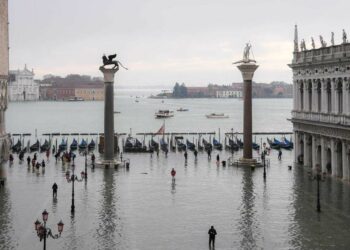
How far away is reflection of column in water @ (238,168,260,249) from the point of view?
28609mm

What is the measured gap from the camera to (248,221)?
107 feet

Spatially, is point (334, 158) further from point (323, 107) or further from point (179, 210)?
point (179, 210)

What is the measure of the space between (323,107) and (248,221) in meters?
19.4

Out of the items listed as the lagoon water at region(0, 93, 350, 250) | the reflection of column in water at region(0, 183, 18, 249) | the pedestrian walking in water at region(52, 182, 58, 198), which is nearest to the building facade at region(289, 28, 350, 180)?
the lagoon water at region(0, 93, 350, 250)

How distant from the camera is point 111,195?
40531 millimetres

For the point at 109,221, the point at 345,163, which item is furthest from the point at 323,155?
the point at 109,221

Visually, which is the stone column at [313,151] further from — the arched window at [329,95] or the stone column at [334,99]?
the stone column at [334,99]

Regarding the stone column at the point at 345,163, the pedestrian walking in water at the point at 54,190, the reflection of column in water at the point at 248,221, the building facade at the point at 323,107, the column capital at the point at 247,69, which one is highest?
the column capital at the point at 247,69

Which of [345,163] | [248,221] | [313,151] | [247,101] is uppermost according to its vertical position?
[247,101]

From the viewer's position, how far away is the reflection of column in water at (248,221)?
28.6 metres

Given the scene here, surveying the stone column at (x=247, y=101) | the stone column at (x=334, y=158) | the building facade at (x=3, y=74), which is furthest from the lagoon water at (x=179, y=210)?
the building facade at (x=3, y=74)

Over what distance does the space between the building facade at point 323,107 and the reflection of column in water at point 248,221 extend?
7.21 meters

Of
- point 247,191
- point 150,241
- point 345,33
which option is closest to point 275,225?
point 150,241

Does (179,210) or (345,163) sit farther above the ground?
(345,163)
